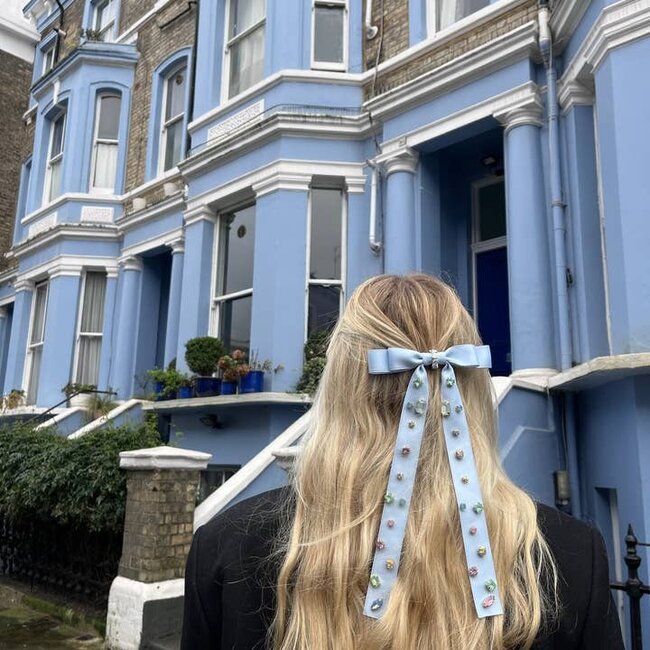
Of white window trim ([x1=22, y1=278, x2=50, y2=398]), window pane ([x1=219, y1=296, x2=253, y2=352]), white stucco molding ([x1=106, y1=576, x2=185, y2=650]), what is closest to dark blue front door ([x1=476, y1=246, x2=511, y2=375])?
window pane ([x1=219, y1=296, x2=253, y2=352])

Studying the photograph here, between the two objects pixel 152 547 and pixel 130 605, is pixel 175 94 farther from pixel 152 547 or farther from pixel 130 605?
pixel 130 605

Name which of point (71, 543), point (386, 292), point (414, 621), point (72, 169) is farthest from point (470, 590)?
point (72, 169)

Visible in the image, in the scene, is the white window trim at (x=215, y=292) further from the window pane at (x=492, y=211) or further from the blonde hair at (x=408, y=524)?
the blonde hair at (x=408, y=524)

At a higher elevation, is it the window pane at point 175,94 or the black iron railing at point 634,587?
the window pane at point 175,94

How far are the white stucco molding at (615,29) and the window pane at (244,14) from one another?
17.9 ft

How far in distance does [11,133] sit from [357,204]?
13.5m

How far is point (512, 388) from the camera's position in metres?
5.42

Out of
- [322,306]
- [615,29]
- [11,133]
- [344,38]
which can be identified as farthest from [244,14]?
[11,133]

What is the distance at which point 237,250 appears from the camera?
8992 millimetres

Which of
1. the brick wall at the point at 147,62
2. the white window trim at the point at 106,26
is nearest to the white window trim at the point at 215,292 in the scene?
the brick wall at the point at 147,62

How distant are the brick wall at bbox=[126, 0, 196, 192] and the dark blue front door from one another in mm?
7052

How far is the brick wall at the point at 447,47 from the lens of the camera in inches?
268

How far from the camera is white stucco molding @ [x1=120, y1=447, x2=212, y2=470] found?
192 inches

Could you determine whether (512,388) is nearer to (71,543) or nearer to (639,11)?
(639,11)
